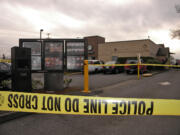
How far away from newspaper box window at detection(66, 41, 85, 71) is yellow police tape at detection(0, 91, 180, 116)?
4511 mm

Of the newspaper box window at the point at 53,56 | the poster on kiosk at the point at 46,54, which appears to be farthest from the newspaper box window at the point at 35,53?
the newspaper box window at the point at 53,56

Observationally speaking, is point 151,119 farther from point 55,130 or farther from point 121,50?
point 121,50

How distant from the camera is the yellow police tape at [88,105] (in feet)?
9.02

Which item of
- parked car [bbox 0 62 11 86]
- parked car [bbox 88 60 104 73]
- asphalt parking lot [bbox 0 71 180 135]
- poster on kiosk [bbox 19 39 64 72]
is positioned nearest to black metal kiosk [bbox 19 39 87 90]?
poster on kiosk [bbox 19 39 64 72]

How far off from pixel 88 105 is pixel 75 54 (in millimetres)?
5038

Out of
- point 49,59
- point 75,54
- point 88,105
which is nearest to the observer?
point 88,105

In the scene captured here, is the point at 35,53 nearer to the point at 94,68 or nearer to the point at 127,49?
the point at 94,68

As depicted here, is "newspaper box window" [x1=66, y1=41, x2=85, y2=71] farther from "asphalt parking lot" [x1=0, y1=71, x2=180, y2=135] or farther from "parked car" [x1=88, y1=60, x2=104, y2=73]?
"parked car" [x1=88, y1=60, x2=104, y2=73]

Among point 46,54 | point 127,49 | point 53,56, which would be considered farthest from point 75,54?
point 127,49

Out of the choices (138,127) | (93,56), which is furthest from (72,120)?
(93,56)

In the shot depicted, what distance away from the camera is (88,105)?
289 centimetres

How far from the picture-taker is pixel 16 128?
373cm

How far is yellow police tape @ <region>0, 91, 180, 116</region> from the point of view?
2.75 m

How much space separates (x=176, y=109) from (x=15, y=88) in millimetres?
5133
